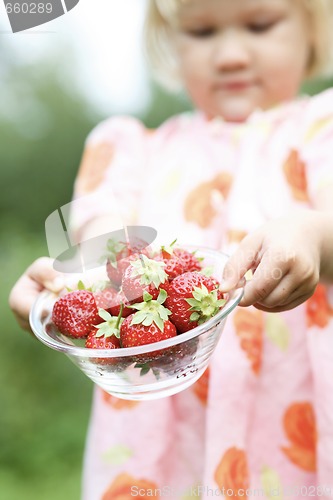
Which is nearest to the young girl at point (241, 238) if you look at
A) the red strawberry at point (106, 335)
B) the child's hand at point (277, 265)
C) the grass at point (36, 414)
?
the child's hand at point (277, 265)

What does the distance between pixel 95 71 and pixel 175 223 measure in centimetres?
102

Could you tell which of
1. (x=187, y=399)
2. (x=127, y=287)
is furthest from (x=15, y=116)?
(x=127, y=287)

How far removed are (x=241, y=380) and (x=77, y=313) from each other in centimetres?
27

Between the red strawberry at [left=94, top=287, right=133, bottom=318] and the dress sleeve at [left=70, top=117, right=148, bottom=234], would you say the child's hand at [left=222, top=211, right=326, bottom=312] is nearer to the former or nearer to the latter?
the red strawberry at [left=94, top=287, right=133, bottom=318]

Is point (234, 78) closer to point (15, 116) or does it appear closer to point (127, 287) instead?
point (127, 287)

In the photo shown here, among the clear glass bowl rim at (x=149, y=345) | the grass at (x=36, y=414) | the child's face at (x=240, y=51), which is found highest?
the child's face at (x=240, y=51)

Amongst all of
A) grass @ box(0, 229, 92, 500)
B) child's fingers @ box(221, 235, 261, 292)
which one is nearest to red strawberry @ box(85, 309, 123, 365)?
child's fingers @ box(221, 235, 261, 292)

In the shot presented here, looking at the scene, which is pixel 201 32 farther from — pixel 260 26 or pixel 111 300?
pixel 111 300

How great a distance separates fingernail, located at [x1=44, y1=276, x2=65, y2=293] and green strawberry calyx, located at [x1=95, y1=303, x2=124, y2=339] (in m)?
0.10

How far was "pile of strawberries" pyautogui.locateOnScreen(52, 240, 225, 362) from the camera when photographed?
0.50 metres

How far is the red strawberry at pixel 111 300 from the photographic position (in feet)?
1.72

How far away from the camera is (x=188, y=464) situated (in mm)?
767

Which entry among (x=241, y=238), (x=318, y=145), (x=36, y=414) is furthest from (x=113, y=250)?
(x=36, y=414)

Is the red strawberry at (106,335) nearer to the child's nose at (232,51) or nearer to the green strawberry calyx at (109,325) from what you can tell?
the green strawberry calyx at (109,325)
